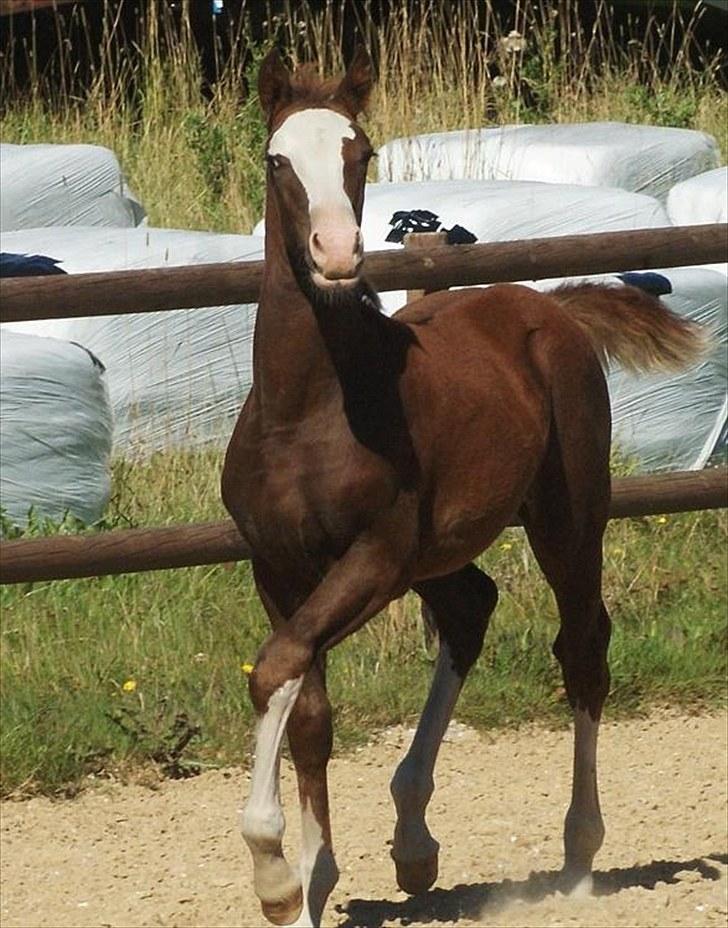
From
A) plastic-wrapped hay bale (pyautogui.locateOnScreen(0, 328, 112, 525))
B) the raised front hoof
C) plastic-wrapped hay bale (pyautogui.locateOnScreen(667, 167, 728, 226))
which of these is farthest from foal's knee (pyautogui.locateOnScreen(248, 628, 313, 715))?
plastic-wrapped hay bale (pyautogui.locateOnScreen(667, 167, 728, 226))

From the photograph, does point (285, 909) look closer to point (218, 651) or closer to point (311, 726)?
point (311, 726)

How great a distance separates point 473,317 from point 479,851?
1440 millimetres

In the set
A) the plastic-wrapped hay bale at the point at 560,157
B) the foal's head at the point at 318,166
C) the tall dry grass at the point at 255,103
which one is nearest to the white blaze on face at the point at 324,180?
the foal's head at the point at 318,166

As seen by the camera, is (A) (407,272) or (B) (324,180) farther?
(A) (407,272)

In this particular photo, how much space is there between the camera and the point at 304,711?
141 inches

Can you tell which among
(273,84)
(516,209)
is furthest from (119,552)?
(516,209)

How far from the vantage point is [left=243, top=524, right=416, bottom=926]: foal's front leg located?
3.35 metres

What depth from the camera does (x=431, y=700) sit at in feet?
13.6

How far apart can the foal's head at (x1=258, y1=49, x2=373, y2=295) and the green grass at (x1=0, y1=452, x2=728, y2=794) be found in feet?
7.01

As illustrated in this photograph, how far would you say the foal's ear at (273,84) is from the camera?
3.44 m

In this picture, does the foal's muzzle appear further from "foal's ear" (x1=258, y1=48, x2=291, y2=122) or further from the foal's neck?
"foal's ear" (x1=258, y1=48, x2=291, y2=122)

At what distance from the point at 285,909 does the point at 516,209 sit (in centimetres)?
388

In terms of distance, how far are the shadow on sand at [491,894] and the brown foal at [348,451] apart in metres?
0.10

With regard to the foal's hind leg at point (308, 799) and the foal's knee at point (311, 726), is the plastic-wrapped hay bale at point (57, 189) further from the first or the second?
the foal's knee at point (311, 726)
